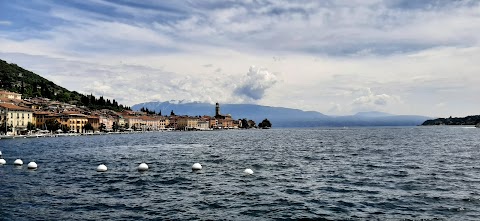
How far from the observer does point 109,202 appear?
3438 centimetres

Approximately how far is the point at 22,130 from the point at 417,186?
187122 mm

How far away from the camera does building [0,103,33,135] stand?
588ft

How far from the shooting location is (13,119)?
187 metres

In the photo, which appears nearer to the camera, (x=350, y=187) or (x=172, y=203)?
(x=172, y=203)

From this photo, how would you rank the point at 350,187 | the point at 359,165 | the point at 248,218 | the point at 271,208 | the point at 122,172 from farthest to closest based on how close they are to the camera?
the point at 359,165 < the point at 122,172 < the point at 350,187 < the point at 271,208 < the point at 248,218

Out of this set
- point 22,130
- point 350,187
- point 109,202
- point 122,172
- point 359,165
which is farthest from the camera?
point 22,130

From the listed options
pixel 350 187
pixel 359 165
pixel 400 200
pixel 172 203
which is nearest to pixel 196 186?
pixel 172 203

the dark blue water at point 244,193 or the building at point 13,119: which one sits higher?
the building at point 13,119

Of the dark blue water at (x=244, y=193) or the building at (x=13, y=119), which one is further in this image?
the building at (x=13, y=119)

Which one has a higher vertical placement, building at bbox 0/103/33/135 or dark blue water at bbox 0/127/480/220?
building at bbox 0/103/33/135

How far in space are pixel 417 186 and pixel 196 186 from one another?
2136 cm

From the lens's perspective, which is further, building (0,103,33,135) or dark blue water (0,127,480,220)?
building (0,103,33,135)

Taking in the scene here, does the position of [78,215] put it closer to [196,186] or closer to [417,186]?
[196,186]

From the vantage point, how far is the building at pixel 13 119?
179125 mm
